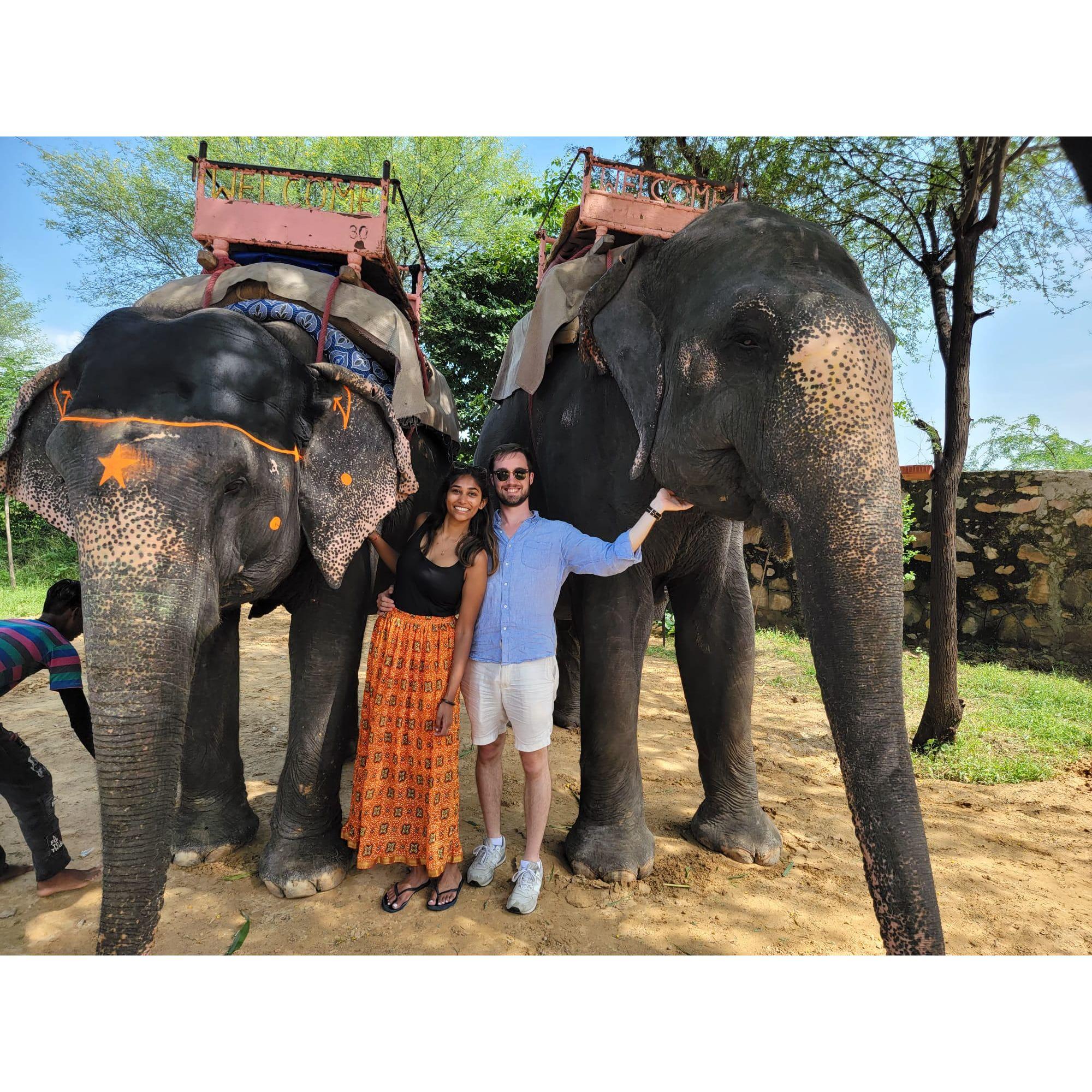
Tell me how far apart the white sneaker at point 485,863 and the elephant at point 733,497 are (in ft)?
1.02

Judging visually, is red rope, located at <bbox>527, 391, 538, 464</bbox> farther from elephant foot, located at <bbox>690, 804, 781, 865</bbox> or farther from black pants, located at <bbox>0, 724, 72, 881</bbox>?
black pants, located at <bbox>0, 724, 72, 881</bbox>

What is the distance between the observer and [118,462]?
6.07 feet

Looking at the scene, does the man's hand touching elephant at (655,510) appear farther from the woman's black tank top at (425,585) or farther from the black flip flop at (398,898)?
the black flip flop at (398,898)

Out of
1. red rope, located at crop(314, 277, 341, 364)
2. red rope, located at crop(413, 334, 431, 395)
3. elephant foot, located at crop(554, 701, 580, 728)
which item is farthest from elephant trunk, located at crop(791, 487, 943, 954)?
elephant foot, located at crop(554, 701, 580, 728)

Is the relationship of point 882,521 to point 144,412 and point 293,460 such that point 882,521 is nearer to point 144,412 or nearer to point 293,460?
point 293,460

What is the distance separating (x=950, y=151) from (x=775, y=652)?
181 inches

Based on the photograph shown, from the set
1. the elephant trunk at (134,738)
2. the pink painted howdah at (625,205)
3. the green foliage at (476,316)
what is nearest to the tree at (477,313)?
the green foliage at (476,316)

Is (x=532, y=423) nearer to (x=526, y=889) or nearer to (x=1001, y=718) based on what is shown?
(x=526, y=889)

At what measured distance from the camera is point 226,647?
9.89ft

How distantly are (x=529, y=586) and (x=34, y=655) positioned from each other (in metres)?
2.06

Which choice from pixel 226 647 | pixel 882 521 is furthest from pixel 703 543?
pixel 226 647

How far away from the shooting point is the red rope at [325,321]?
8.92 feet

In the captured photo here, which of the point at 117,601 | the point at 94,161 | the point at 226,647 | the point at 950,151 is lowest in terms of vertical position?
the point at 226,647

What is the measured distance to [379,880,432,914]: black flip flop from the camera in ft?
8.76
